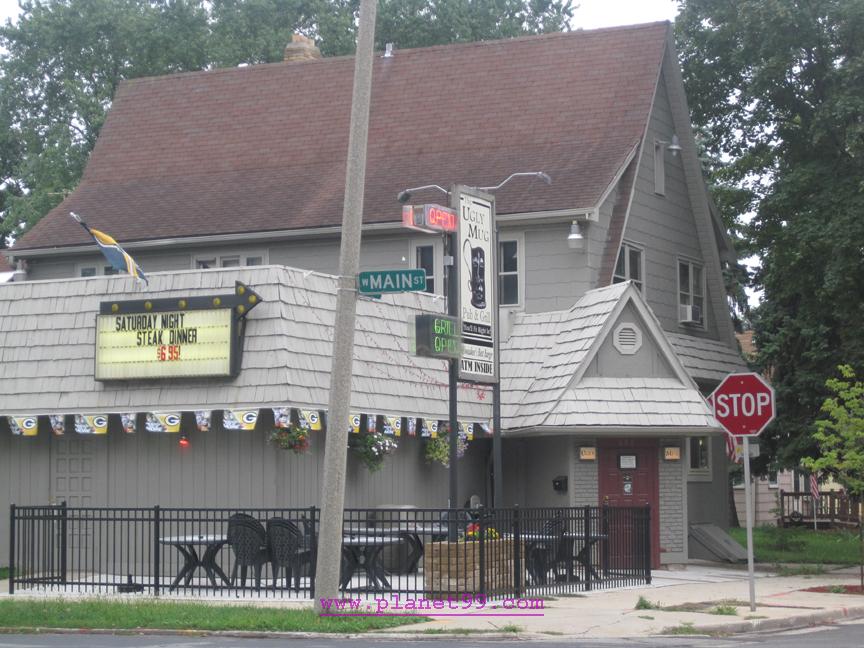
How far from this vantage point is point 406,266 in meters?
28.8

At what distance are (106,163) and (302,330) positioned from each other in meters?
12.8

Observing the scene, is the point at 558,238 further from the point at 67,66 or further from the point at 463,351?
the point at 67,66

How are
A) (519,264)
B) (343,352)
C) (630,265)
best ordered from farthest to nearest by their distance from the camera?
(630,265) → (519,264) → (343,352)

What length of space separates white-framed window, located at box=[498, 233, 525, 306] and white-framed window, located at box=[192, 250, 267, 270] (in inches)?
190

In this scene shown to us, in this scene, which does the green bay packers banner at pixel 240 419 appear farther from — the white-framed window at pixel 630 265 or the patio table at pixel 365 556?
the white-framed window at pixel 630 265

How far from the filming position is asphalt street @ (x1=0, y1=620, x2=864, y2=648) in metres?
14.9

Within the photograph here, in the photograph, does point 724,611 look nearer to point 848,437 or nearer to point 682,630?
point 682,630

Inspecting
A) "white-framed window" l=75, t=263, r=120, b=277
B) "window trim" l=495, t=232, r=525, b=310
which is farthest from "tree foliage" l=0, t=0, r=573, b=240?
"window trim" l=495, t=232, r=525, b=310

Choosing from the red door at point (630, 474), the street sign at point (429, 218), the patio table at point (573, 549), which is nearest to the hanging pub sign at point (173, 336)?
the street sign at point (429, 218)

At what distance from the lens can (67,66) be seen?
159ft

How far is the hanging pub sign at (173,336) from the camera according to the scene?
2208cm

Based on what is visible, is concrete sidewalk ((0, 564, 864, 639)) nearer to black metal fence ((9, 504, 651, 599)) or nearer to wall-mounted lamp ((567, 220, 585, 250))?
black metal fence ((9, 504, 651, 599))

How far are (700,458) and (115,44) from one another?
2610 centimetres

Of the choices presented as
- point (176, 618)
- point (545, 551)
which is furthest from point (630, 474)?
point (176, 618)
